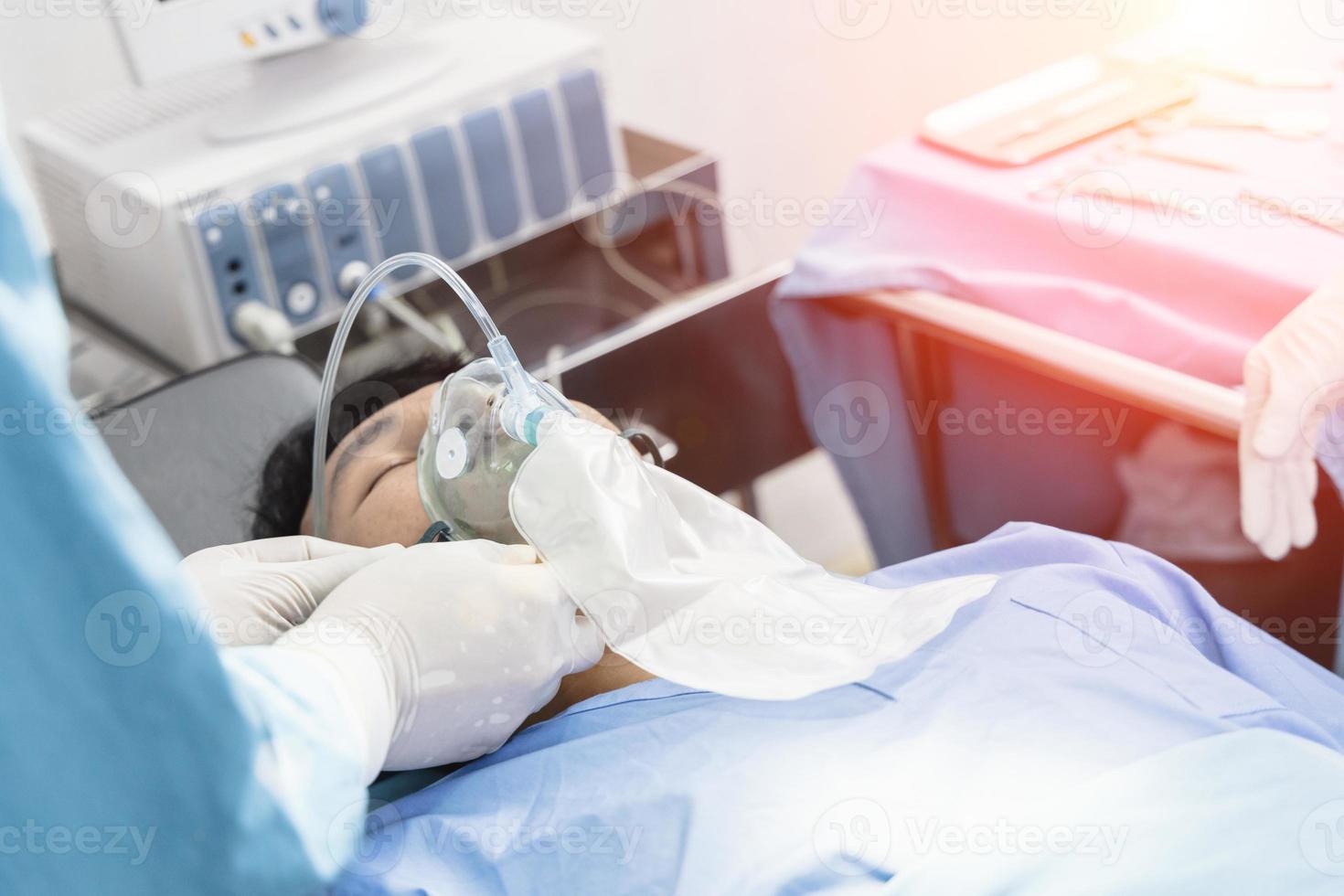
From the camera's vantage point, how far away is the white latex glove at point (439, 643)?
2.39 feet

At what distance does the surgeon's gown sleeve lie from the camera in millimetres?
508

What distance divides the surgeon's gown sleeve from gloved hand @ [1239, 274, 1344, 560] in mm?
907

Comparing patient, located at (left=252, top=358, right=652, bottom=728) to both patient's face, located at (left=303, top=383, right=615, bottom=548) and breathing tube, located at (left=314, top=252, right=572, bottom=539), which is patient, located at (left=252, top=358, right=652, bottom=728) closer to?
patient's face, located at (left=303, top=383, right=615, bottom=548)

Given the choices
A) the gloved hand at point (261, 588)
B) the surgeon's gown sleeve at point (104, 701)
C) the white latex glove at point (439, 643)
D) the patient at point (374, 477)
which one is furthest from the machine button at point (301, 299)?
the surgeon's gown sleeve at point (104, 701)

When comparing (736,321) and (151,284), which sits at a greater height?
(151,284)

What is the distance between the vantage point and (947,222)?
1498 mm

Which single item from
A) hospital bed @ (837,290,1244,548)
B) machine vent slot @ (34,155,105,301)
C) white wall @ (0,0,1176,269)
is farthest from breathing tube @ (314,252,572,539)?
white wall @ (0,0,1176,269)

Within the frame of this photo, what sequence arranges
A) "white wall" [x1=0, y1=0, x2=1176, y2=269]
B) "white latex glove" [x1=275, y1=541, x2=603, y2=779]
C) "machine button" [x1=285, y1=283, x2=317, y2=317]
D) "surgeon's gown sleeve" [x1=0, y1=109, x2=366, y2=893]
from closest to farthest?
"surgeon's gown sleeve" [x1=0, y1=109, x2=366, y2=893], "white latex glove" [x1=275, y1=541, x2=603, y2=779], "machine button" [x1=285, y1=283, x2=317, y2=317], "white wall" [x1=0, y1=0, x2=1176, y2=269]

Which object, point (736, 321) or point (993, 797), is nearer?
point (993, 797)

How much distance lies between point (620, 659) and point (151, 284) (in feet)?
3.01

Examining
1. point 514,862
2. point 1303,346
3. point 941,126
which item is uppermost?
point 941,126

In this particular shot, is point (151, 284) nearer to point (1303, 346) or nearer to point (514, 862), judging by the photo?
point (514, 862)

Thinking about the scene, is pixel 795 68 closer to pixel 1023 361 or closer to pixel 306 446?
pixel 1023 361

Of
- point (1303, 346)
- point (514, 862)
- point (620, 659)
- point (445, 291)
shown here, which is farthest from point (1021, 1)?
point (514, 862)
